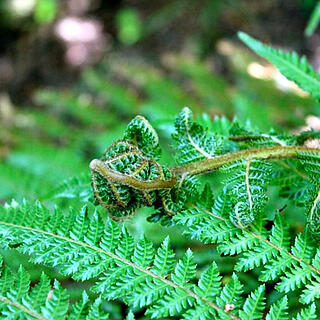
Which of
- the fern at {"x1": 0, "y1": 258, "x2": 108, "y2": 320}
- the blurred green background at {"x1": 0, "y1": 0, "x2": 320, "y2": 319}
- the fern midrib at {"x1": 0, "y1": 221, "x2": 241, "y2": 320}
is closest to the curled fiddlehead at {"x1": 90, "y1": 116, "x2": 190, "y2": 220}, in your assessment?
the fern midrib at {"x1": 0, "y1": 221, "x2": 241, "y2": 320}

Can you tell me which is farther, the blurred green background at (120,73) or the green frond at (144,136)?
the blurred green background at (120,73)

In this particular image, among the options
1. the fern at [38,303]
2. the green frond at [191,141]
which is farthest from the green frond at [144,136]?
the fern at [38,303]

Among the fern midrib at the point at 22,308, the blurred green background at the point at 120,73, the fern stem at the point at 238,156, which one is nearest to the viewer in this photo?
the fern midrib at the point at 22,308

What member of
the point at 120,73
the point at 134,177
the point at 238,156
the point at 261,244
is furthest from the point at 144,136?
the point at 120,73

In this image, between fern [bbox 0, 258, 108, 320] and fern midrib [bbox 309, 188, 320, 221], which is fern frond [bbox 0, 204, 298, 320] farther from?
fern midrib [bbox 309, 188, 320, 221]

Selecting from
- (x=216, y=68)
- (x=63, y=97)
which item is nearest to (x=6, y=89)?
(x=63, y=97)

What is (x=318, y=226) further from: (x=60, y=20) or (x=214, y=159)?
(x=60, y=20)

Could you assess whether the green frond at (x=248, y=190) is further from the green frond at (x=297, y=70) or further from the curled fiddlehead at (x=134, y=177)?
the green frond at (x=297, y=70)
